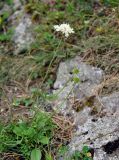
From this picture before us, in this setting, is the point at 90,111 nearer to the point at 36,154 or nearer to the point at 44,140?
the point at 44,140

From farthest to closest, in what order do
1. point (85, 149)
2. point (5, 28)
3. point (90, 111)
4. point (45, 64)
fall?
point (5, 28), point (45, 64), point (90, 111), point (85, 149)

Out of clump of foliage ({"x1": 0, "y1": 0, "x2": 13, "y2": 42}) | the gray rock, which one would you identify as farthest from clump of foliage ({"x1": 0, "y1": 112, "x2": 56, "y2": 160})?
clump of foliage ({"x1": 0, "y1": 0, "x2": 13, "y2": 42})

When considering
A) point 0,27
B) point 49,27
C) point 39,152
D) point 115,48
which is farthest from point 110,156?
point 0,27

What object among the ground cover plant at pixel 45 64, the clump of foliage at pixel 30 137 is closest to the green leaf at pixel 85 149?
the ground cover plant at pixel 45 64

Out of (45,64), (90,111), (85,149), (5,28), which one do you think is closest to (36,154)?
(85,149)

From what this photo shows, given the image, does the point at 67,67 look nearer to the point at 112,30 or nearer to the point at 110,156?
the point at 112,30

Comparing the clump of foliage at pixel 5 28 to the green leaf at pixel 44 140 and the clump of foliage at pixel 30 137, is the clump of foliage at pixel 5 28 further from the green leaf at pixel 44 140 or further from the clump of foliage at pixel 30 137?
the green leaf at pixel 44 140

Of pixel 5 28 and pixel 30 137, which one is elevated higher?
pixel 5 28
